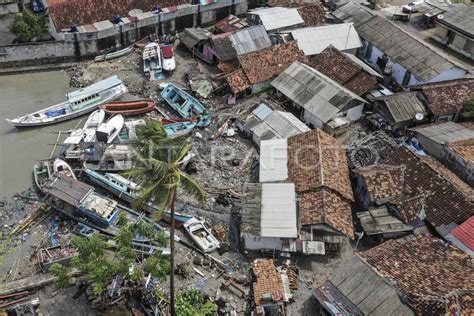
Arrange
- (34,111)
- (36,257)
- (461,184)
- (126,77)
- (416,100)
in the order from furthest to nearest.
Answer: (126,77), (34,111), (416,100), (461,184), (36,257)

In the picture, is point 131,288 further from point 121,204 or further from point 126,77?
point 126,77

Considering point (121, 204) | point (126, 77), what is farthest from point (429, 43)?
point (121, 204)

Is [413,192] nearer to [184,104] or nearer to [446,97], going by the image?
[446,97]

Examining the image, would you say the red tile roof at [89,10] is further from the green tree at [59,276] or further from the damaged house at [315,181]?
the green tree at [59,276]

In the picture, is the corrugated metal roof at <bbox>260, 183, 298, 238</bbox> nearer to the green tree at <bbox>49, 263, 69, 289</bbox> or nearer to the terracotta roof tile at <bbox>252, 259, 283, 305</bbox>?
the terracotta roof tile at <bbox>252, 259, 283, 305</bbox>

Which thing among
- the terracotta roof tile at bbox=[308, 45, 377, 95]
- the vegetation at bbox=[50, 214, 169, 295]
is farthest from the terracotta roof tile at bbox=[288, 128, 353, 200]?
the vegetation at bbox=[50, 214, 169, 295]

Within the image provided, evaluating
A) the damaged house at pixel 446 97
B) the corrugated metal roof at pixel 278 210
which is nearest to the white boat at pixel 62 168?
the corrugated metal roof at pixel 278 210
